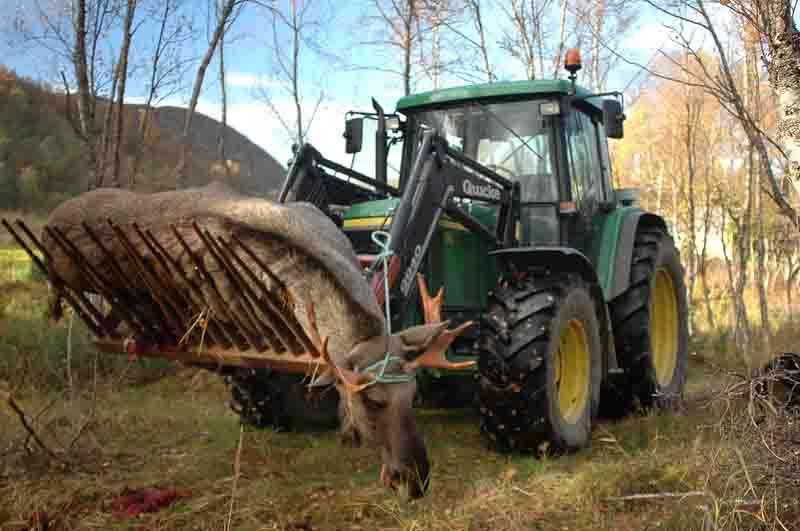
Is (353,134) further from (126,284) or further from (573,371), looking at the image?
(126,284)

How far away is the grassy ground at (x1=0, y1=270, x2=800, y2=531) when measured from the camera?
9.41 ft

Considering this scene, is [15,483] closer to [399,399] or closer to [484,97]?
[399,399]

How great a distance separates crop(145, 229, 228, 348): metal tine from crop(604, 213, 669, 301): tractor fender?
3155 mm

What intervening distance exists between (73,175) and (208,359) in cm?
2939

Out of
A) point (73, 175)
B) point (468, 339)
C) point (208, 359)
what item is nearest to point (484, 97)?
point (468, 339)

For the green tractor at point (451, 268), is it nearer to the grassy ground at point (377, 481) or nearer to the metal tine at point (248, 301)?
A: the metal tine at point (248, 301)

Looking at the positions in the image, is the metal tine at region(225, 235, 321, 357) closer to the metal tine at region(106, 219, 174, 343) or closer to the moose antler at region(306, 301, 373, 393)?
the moose antler at region(306, 301, 373, 393)

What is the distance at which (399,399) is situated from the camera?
292 centimetres

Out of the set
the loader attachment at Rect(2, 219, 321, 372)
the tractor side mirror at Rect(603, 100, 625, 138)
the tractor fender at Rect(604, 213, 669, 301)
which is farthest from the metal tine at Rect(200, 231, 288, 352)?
the tractor side mirror at Rect(603, 100, 625, 138)

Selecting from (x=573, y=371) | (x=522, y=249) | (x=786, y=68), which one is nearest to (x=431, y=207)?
(x=522, y=249)

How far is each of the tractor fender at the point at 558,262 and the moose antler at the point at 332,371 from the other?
1994 millimetres

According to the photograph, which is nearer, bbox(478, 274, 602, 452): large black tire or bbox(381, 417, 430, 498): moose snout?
bbox(381, 417, 430, 498): moose snout

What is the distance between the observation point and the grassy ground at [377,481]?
287 cm

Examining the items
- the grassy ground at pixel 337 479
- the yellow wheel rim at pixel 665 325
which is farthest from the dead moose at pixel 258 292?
the yellow wheel rim at pixel 665 325
